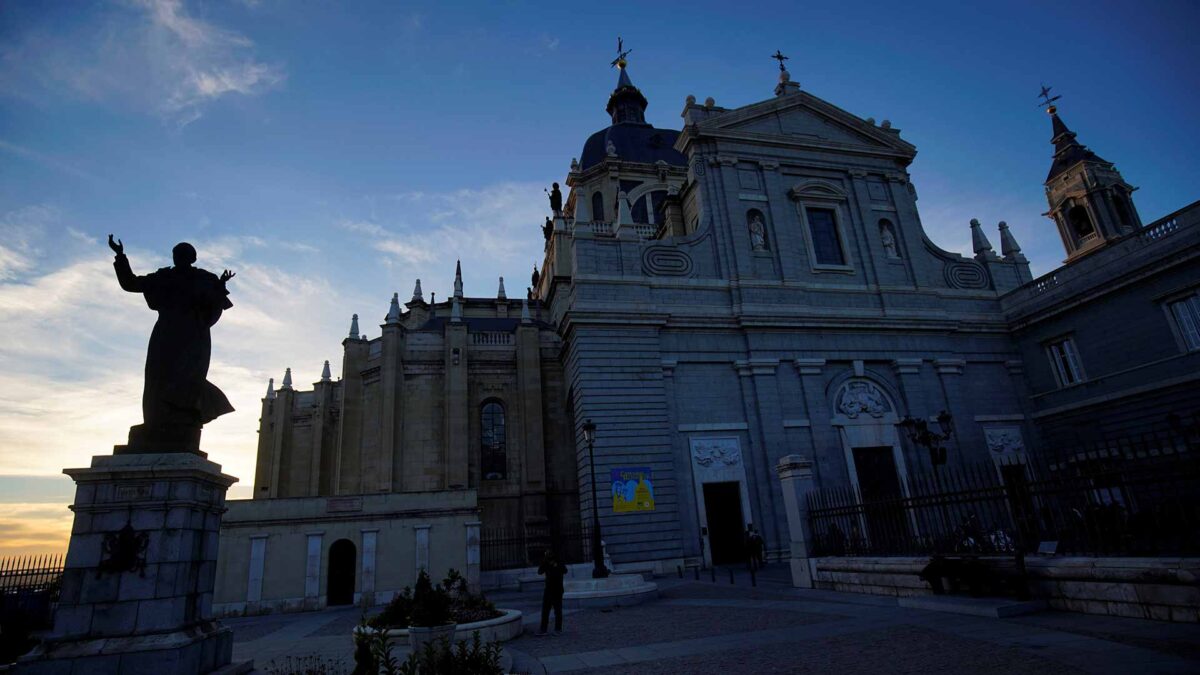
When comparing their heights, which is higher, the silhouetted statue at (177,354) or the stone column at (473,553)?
the silhouetted statue at (177,354)

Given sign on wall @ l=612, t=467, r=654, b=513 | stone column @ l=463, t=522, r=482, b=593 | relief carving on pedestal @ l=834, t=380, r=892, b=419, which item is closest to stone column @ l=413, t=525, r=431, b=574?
stone column @ l=463, t=522, r=482, b=593

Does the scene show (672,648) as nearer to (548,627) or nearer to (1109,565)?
(548,627)

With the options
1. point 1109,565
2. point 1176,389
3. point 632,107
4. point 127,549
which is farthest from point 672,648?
point 632,107

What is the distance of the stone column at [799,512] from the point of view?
14.1m

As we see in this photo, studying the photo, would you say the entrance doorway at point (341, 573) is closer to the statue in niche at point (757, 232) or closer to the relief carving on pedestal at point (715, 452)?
the relief carving on pedestal at point (715, 452)

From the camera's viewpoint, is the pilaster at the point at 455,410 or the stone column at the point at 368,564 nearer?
the stone column at the point at 368,564

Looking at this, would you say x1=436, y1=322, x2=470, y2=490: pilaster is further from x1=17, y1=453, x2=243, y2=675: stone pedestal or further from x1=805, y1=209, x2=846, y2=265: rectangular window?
x1=17, y1=453, x2=243, y2=675: stone pedestal

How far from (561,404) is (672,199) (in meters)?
11.2

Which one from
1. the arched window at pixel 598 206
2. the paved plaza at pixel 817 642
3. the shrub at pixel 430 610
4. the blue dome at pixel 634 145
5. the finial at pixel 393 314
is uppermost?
the blue dome at pixel 634 145

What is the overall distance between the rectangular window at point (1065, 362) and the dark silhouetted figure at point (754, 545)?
15.1 metres

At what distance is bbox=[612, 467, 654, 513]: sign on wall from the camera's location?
2045cm

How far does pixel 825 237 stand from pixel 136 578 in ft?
86.7

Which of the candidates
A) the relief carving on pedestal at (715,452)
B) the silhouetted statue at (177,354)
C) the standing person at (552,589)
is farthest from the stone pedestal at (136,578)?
the relief carving on pedestal at (715,452)

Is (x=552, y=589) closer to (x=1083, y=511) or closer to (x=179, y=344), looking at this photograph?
(x=179, y=344)
